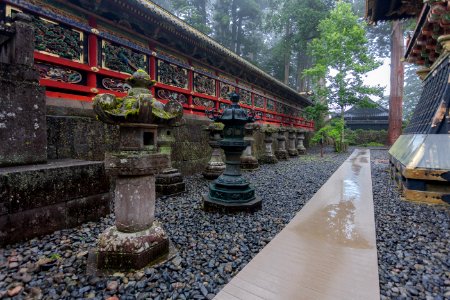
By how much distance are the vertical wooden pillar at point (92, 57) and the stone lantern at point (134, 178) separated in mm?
3177

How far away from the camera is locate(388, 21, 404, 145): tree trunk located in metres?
16.6

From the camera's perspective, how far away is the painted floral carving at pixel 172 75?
21.6 ft

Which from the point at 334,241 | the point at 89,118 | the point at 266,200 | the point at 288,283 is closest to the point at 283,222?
the point at 334,241

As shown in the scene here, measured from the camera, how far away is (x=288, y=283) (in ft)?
5.94

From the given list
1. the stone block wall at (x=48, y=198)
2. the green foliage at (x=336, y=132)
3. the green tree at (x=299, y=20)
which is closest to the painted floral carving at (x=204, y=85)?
the stone block wall at (x=48, y=198)

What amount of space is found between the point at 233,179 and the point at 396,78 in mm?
18932

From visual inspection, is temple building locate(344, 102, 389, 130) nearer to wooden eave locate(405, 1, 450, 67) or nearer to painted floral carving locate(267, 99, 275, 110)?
painted floral carving locate(267, 99, 275, 110)

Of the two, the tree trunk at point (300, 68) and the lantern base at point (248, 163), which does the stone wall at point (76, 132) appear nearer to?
the lantern base at point (248, 163)

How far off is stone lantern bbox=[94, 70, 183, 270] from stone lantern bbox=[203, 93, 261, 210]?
1478 mm

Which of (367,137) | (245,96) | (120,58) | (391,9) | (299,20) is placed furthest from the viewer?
(367,137)

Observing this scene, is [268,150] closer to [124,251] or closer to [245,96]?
[245,96]

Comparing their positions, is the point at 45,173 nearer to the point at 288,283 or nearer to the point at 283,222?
the point at 288,283

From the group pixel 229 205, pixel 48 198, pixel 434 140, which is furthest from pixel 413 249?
pixel 48 198

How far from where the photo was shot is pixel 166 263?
2.15 m
